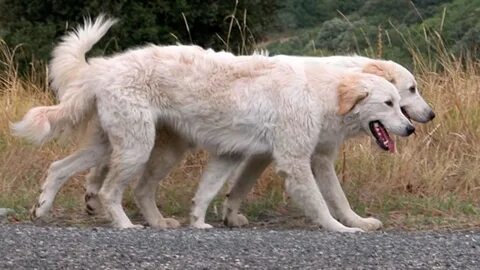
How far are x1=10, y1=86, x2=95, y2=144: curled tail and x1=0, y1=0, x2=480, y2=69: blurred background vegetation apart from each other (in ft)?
24.0

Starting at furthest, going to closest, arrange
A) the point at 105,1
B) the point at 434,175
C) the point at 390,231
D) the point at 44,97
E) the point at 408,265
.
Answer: the point at 105,1 < the point at 44,97 < the point at 434,175 < the point at 390,231 < the point at 408,265

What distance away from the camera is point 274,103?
28.3ft

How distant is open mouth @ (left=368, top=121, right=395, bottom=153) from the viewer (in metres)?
8.82

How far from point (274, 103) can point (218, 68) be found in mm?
551

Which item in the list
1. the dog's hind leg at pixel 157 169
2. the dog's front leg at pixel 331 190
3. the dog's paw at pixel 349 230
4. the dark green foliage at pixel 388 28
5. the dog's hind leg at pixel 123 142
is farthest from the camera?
the dark green foliage at pixel 388 28

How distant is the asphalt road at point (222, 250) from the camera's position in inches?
238

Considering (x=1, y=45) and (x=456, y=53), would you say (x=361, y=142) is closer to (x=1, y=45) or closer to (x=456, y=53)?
(x=456, y=53)

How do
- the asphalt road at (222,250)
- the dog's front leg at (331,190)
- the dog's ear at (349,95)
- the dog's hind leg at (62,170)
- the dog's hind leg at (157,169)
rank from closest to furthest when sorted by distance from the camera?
the asphalt road at (222,250)
the dog's ear at (349,95)
the dog's hind leg at (62,170)
the dog's front leg at (331,190)
the dog's hind leg at (157,169)

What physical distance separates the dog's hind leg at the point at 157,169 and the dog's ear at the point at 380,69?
1.74 m

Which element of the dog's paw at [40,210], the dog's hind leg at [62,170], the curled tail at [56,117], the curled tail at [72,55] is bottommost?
the dog's paw at [40,210]

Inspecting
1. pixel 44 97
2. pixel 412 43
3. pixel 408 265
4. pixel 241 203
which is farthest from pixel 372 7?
pixel 408 265

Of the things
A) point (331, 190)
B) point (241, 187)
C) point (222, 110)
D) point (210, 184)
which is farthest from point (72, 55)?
point (331, 190)

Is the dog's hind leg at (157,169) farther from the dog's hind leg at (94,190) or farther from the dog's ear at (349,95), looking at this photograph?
the dog's ear at (349,95)

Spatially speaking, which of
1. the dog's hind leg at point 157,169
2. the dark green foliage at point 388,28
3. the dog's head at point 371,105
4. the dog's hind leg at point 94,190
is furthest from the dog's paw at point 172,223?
the dark green foliage at point 388,28
